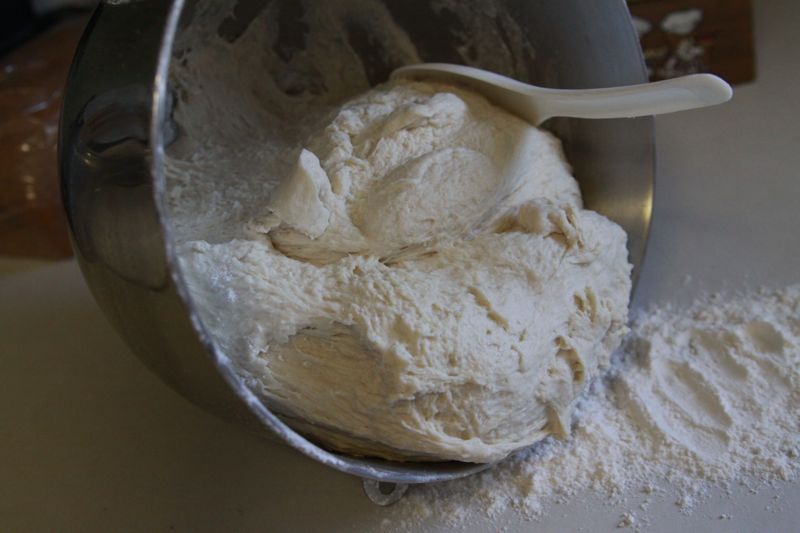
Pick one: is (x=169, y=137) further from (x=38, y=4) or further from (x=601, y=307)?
(x=38, y=4)

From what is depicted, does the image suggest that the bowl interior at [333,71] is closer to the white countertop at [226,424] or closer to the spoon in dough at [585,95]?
the spoon in dough at [585,95]

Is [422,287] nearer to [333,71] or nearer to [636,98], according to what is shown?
[636,98]

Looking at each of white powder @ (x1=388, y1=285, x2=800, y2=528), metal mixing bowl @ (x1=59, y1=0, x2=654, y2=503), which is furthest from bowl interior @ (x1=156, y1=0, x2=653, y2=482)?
white powder @ (x1=388, y1=285, x2=800, y2=528)

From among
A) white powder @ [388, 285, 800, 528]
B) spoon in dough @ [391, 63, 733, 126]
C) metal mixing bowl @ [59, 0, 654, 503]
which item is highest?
metal mixing bowl @ [59, 0, 654, 503]

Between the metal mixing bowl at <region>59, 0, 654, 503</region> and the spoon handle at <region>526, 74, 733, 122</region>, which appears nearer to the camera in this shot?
the metal mixing bowl at <region>59, 0, 654, 503</region>

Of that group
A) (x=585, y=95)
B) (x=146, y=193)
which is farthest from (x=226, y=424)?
(x=585, y=95)

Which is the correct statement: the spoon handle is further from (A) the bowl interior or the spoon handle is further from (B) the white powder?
(B) the white powder
